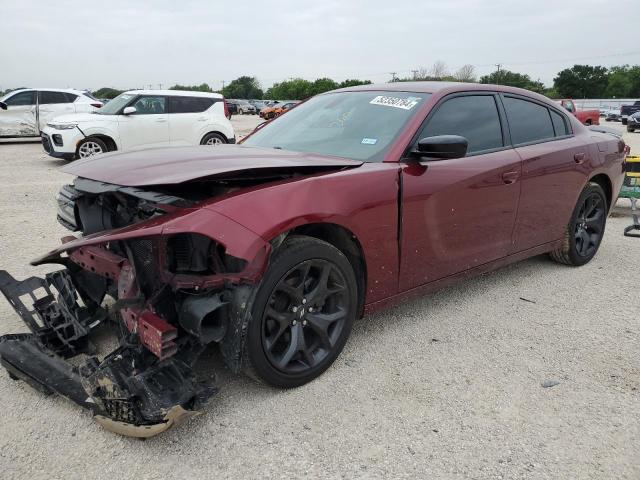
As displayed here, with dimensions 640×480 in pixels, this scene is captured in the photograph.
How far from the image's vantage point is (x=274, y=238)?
8.11 ft

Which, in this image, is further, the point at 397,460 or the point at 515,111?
the point at 515,111

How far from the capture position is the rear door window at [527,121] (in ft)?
13.0

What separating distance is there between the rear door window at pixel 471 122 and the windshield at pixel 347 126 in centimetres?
16

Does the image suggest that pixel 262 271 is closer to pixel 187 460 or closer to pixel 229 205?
pixel 229 205

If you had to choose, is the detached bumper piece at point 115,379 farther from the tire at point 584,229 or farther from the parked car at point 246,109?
the parked car at point 246,109

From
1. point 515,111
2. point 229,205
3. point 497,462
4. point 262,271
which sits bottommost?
point 497,462

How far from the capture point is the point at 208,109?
12242mm

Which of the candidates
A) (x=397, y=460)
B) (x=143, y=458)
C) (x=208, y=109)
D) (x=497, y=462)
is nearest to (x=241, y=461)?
(x=143, y=458)

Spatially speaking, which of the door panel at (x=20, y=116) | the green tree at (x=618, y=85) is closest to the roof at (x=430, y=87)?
the door panel at (x=20, y=116)

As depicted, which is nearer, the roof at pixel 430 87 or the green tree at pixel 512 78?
the roof at pixel 430 87

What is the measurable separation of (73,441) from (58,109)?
597 inches

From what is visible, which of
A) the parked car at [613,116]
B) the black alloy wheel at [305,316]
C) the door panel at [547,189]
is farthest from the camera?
the parked car at [613,116]

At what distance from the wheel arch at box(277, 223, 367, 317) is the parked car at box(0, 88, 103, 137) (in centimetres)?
1414

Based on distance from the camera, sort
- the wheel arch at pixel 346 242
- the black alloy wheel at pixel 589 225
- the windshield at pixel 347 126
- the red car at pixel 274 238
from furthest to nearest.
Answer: the black alloy wheel at pixel 589 225
the windshield at pixel 347 126
the wheel arch at pixel 346 242
the red car at pixel 274 238
